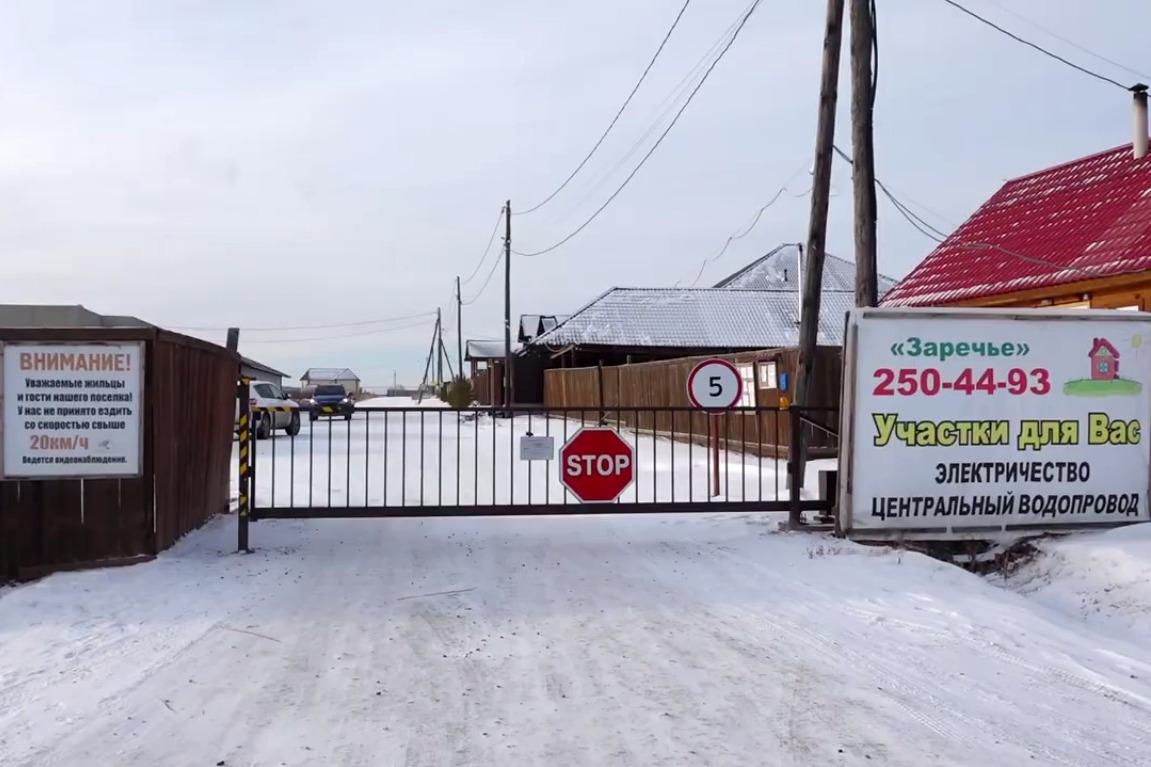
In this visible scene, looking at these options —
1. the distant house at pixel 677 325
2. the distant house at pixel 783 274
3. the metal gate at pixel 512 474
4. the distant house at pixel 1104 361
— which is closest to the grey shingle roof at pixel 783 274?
the distant house at pixel 783 274

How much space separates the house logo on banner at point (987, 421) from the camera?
9.20 m

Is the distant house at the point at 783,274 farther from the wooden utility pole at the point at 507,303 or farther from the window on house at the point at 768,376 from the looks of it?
the window on house at the point at 768,376

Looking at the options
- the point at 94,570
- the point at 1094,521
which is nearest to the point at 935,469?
the point at 1094,521

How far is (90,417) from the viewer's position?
820 cm

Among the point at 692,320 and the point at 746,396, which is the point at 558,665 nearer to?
the point at 746,396

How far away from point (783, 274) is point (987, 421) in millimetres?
51038

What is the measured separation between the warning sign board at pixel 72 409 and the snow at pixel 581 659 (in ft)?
3.07

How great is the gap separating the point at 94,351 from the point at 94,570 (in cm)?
178

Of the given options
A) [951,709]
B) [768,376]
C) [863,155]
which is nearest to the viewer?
[951,709]

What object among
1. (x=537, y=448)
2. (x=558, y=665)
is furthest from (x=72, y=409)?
(x=558, y=665)

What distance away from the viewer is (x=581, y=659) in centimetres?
596

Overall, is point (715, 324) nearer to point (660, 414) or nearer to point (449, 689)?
point (660, 414)

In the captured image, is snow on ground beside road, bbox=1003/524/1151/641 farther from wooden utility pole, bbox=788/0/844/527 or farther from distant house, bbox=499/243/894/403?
distant house, bbox=499/243/894/403

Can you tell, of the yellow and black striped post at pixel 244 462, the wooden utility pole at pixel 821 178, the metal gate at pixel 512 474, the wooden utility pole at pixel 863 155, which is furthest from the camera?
the wooden utility pole at pixel 821 178
